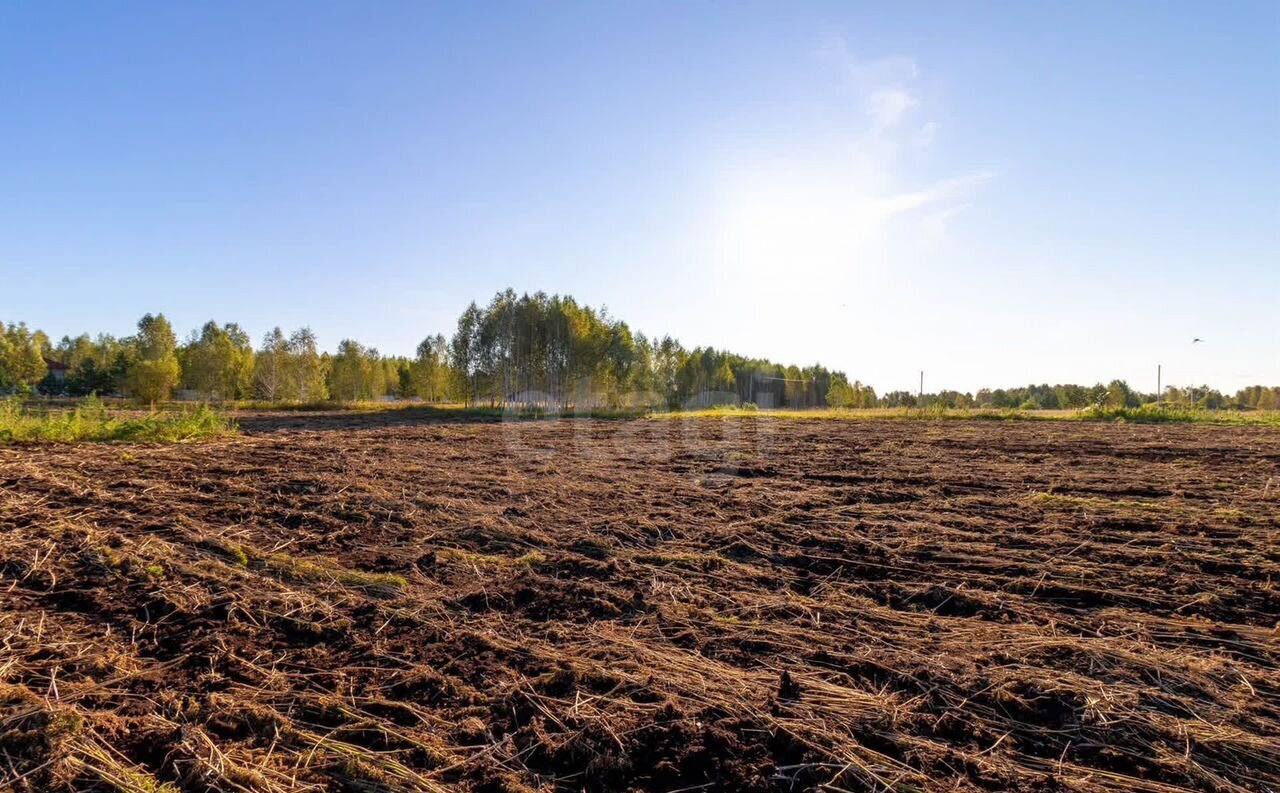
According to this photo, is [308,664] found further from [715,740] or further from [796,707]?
[796,707]

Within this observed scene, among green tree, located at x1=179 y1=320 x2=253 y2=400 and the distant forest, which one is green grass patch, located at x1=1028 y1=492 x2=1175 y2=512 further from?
green tree, located at x1=179 y1=320 x2=253 y2=400

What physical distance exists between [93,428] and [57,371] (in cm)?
6546

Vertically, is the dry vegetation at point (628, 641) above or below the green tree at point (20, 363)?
below

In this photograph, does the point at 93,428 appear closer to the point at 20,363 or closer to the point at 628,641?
the point at 628,641

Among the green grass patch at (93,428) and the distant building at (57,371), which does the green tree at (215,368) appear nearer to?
the distant building at (57,371)

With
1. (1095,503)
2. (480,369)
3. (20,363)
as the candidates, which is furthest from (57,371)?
(1095,503)

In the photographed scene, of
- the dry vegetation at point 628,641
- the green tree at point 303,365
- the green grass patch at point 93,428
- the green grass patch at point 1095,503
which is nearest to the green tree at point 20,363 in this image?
the green tree at point 303,365

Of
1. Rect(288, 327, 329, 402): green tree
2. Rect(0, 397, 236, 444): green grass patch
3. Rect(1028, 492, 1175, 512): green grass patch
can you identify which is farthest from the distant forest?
Rect(1028, 492, 1175, 512): green grass patch

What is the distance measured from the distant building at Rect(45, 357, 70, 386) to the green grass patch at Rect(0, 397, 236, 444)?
56674mm

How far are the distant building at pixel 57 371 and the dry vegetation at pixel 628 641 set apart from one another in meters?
65.7

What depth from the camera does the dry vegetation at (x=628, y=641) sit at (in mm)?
2049

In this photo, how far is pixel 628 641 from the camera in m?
3.10

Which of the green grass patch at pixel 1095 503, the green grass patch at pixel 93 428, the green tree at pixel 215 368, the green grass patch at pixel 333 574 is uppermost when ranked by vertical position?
the green tree at pixel 215 368

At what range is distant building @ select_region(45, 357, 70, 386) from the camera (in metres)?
53.4
